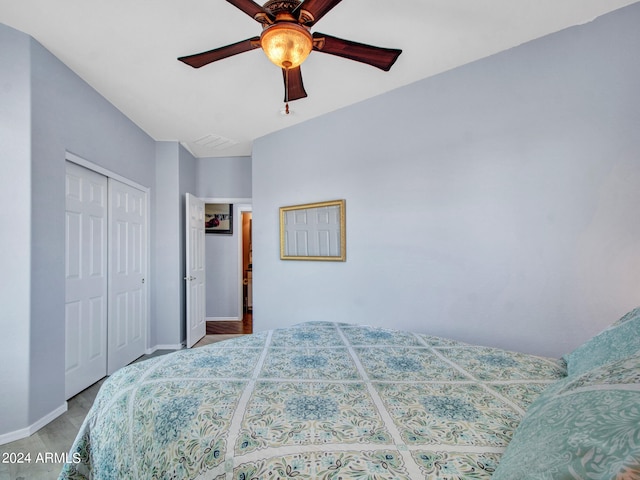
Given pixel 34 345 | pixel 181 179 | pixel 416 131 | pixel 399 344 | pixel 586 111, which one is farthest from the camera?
pixel 181 179

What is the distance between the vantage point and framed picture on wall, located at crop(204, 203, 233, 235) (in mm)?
5469

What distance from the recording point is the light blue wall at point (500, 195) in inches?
71.8

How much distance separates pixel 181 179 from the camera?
4.08 metres

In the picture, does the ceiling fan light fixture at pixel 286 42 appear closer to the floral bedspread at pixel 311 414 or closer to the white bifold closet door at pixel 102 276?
the floral bedspread at pixel 311 414

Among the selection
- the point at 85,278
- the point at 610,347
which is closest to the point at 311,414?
the point at 610,347

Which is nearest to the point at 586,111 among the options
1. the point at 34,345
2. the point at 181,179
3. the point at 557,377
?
the point at 557,377

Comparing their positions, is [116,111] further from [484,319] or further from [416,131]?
[484,319]

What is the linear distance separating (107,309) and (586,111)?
407cm

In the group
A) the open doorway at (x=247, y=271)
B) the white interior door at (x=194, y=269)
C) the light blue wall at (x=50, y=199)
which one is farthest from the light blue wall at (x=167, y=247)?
the open doorway at (x=247, y=271)

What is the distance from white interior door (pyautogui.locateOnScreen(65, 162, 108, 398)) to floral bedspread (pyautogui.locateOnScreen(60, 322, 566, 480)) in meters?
1.69

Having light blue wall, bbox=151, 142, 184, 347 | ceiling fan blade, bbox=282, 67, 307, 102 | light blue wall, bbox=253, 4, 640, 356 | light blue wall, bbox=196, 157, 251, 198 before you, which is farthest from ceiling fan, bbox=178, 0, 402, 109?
light blue wall, bbox=196, 157, 251, 198

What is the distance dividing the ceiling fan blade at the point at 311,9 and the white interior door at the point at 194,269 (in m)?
3.06

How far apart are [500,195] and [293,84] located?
1580 mm

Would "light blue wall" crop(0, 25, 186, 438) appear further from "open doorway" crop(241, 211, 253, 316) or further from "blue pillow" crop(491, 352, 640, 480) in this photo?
"open doorway" crop(241, 211, 253, 316)
